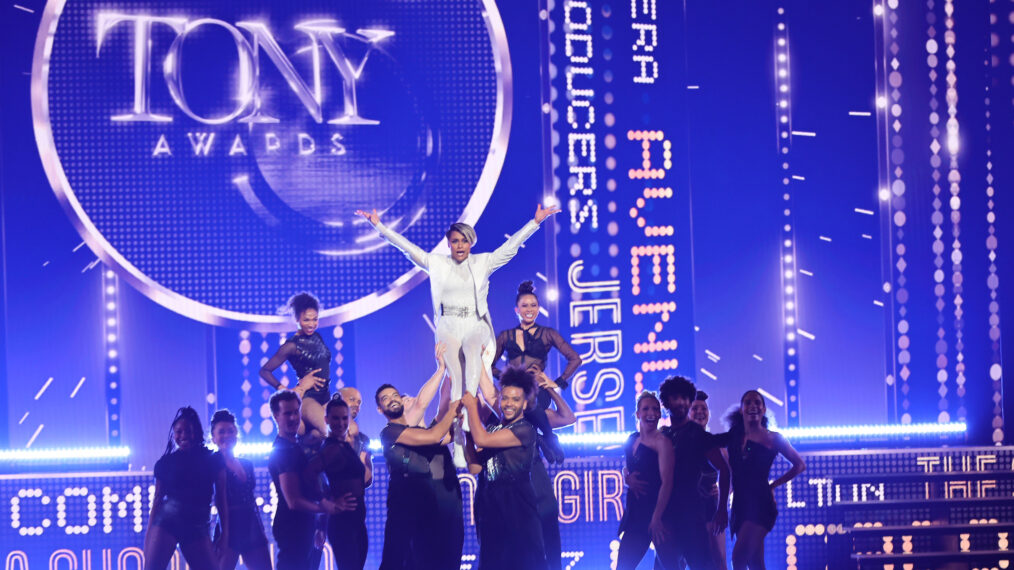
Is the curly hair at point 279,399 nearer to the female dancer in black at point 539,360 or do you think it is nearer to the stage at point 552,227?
the female dancer in black at point 539,360

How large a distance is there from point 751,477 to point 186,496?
10.3 ft

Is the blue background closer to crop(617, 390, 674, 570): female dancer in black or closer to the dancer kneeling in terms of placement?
crop(617, 390, 674, 570): female dancer in black

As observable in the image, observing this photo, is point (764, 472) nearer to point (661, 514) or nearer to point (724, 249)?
point (661, 514)

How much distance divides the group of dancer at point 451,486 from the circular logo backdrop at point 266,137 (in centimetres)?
173

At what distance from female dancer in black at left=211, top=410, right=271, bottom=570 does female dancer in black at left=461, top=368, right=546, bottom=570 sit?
1401 mm

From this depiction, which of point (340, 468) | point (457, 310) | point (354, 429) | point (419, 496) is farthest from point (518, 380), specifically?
point (457, 310)

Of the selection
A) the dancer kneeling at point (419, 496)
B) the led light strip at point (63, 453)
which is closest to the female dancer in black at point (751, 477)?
the dancer kneeling at point (419, 496)

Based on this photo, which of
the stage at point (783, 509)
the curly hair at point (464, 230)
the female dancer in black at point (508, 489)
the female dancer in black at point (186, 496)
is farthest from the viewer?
the stage at point (783, 509)

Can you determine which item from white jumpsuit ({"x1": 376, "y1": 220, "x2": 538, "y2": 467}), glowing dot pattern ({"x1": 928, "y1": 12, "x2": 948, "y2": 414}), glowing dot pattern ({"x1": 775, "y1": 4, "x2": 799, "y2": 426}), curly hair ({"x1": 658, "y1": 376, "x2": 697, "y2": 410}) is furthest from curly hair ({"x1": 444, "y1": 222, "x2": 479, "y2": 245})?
glowing dot pattern ({"x1": 928, "y1": 12, "x2": 948, "y2": 414})

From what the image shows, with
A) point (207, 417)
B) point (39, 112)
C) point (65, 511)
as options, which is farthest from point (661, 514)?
point (39, 112)

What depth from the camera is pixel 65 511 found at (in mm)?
7469

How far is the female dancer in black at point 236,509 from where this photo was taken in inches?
232

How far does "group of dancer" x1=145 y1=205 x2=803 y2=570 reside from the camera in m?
5.34

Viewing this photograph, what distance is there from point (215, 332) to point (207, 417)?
62 cm
